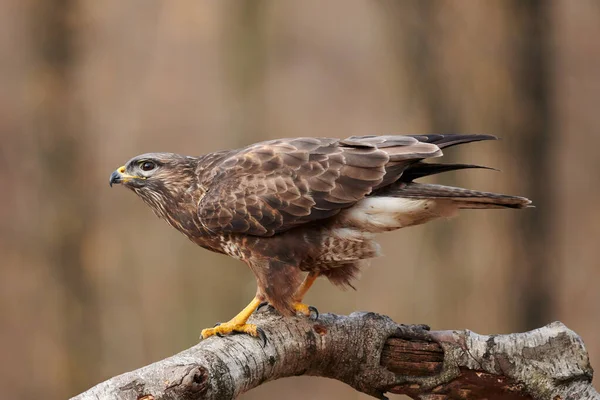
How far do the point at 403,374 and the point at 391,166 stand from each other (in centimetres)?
88

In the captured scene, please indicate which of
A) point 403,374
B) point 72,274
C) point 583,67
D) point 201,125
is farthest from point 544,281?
point 72,274

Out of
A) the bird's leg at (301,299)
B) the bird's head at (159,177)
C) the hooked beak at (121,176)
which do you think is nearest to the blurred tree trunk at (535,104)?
the bird's leg at (301,299)

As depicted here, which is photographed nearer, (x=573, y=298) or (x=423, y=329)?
(x=423, y=329)

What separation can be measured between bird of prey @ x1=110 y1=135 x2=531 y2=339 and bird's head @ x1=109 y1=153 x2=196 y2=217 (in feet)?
0.48

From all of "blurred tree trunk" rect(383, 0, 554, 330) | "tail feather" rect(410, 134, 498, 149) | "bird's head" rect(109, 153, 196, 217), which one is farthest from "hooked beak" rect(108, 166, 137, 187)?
"blurred tree trunk" rect(383, 0, 554, 330)

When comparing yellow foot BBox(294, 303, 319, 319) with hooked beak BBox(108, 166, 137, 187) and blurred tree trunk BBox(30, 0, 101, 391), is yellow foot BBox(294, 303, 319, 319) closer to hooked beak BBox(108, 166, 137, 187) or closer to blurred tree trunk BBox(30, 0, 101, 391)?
hooked beak BBox(108, 166, 137, 187)

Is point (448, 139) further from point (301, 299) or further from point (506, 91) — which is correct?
point (506, 91)

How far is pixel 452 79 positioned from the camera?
664 centimetres

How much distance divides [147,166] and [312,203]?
2.92ft

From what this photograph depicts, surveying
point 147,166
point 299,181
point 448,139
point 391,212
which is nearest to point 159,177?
point 147,166

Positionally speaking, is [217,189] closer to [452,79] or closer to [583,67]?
[452,79]

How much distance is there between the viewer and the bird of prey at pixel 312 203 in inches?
134

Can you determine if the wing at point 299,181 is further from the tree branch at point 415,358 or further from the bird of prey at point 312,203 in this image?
the tree branch at point 415,358

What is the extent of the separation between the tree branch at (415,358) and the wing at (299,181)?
0.45m
